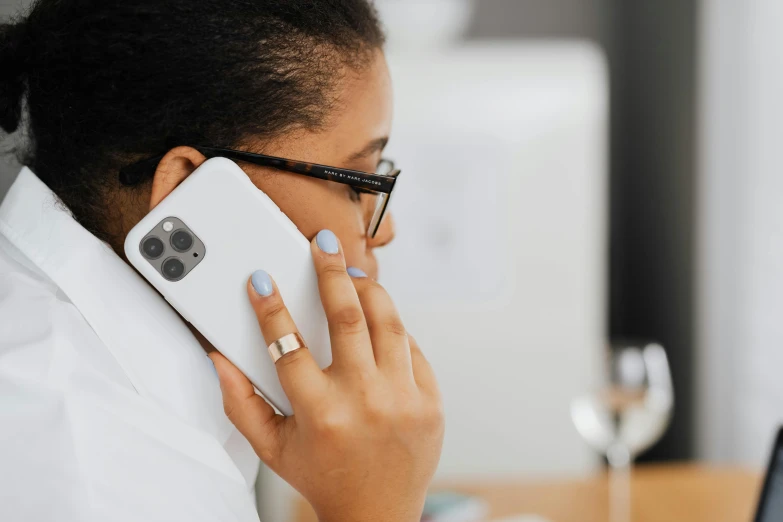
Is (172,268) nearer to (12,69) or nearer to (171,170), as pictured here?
(171,170)

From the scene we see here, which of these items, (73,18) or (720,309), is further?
(720,309)

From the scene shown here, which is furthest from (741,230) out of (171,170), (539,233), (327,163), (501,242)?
(171,170)

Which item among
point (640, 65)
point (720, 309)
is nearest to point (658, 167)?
point (640, 65)

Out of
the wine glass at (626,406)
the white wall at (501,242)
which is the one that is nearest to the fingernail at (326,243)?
the wine glass at (626,406)

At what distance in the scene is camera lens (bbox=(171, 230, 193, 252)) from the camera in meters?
0.59

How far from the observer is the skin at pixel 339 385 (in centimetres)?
57

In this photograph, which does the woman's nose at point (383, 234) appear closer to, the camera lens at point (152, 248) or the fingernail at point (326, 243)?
the fingernail at point (326, 243)

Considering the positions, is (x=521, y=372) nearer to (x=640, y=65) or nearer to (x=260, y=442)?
(x=640, y=65)

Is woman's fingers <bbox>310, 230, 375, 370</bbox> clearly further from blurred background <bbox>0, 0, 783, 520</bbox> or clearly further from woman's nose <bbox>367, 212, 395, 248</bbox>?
blurred background <bbox>0, 0, 783, 520</bbox>

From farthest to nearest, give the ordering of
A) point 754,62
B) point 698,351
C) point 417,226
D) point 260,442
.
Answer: point 698,351 < point 417,226 < point 754,62 < point 260,442

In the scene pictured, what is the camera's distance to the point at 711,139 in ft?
6.68

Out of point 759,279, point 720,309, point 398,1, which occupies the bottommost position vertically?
point 720,309

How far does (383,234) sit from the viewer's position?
76cm

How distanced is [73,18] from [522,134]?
4.92 feet
